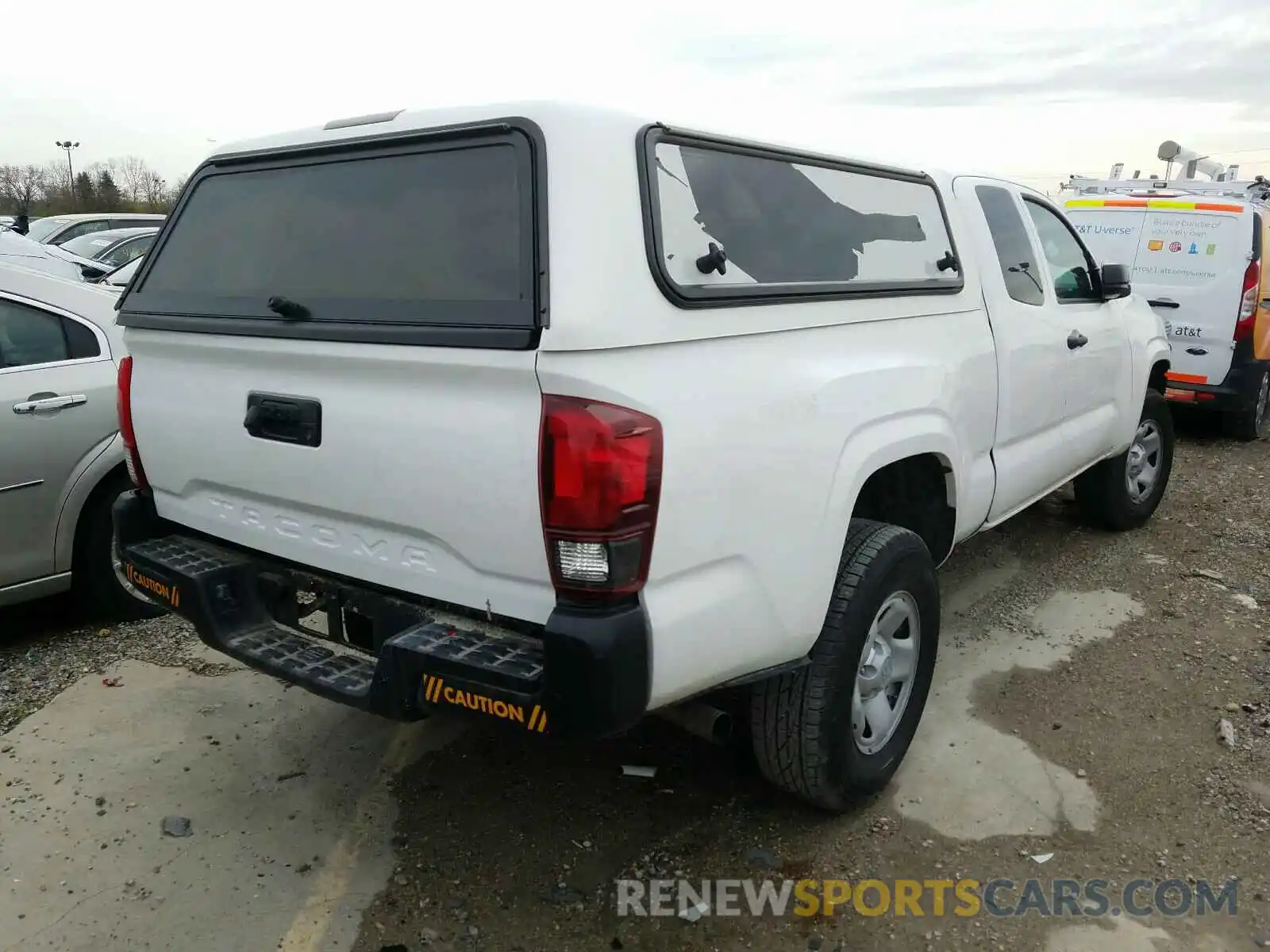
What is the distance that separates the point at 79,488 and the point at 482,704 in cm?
268

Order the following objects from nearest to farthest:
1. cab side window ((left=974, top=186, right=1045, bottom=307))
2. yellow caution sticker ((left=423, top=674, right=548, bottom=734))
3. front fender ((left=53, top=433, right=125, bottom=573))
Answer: yellow caution sticker ((left=423, top=674, right=548, bottom=734)), cab side window ((left=974, top=186, right=1045, bottom=307)), front fender ((left=53, top=433, right=125, bottom=573))

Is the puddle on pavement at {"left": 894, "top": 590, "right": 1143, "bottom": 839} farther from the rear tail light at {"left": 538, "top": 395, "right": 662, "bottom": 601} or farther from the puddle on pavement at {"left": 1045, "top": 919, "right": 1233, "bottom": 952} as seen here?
the rear tail light at {"left": 538, "top": 395, "right": 662, "bottom": 601}

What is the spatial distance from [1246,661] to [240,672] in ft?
13.2

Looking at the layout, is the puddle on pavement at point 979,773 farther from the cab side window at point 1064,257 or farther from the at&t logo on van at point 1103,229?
the at&t logo on van at point 1103,229

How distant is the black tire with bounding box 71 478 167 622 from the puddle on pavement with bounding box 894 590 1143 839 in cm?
307

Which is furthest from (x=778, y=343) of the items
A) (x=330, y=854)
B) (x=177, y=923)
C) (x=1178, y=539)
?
(x=1178, y=539)

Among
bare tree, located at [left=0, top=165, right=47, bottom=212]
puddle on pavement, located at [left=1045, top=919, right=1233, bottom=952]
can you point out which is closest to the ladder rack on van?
puddle on pavement, located at [left=1045, top=919, right=1233, bottom=952]

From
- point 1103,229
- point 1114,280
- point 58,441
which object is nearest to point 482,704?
point 58,441

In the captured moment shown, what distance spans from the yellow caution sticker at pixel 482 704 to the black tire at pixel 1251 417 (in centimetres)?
748

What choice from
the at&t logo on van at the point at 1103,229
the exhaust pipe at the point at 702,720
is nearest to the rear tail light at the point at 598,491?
the exhaust pipe at the point at 702,720

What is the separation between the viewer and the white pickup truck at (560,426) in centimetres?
209

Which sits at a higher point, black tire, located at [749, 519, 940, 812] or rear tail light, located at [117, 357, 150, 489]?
rear tail light, located at [117, 357, 150, 489]

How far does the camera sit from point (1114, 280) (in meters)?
4.47

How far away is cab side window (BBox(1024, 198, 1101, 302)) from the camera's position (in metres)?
4.26
